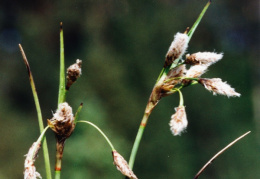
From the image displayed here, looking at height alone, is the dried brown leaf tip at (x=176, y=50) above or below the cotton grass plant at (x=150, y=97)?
above

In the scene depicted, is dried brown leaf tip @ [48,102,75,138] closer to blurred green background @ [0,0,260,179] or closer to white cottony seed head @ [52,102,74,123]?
white cottony seed head @ [52,102,74,123]

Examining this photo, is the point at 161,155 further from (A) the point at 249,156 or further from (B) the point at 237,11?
(B) the point at 237,11

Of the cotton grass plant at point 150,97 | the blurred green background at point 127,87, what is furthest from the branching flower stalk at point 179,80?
the blurred green background at point 127,87

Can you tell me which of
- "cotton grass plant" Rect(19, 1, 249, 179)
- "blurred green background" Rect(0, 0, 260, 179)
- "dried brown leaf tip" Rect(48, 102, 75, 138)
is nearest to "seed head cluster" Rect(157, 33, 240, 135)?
"cotton grass plant" Rect(19, 1, 249, 179)

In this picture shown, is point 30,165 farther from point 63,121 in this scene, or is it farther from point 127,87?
point 127,87

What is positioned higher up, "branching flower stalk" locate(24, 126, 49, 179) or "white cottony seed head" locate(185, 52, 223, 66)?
"white cottony seed head" locate(185, 52, 223, 66)

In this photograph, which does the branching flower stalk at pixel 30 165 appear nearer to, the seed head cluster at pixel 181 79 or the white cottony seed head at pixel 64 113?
the white cottony seed head at pixel 64 113

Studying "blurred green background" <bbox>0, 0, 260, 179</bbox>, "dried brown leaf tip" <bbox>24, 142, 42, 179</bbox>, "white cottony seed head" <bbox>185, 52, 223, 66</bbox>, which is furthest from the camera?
"blurred green background" <bbox>0, 0, 260, 179</bbox>
